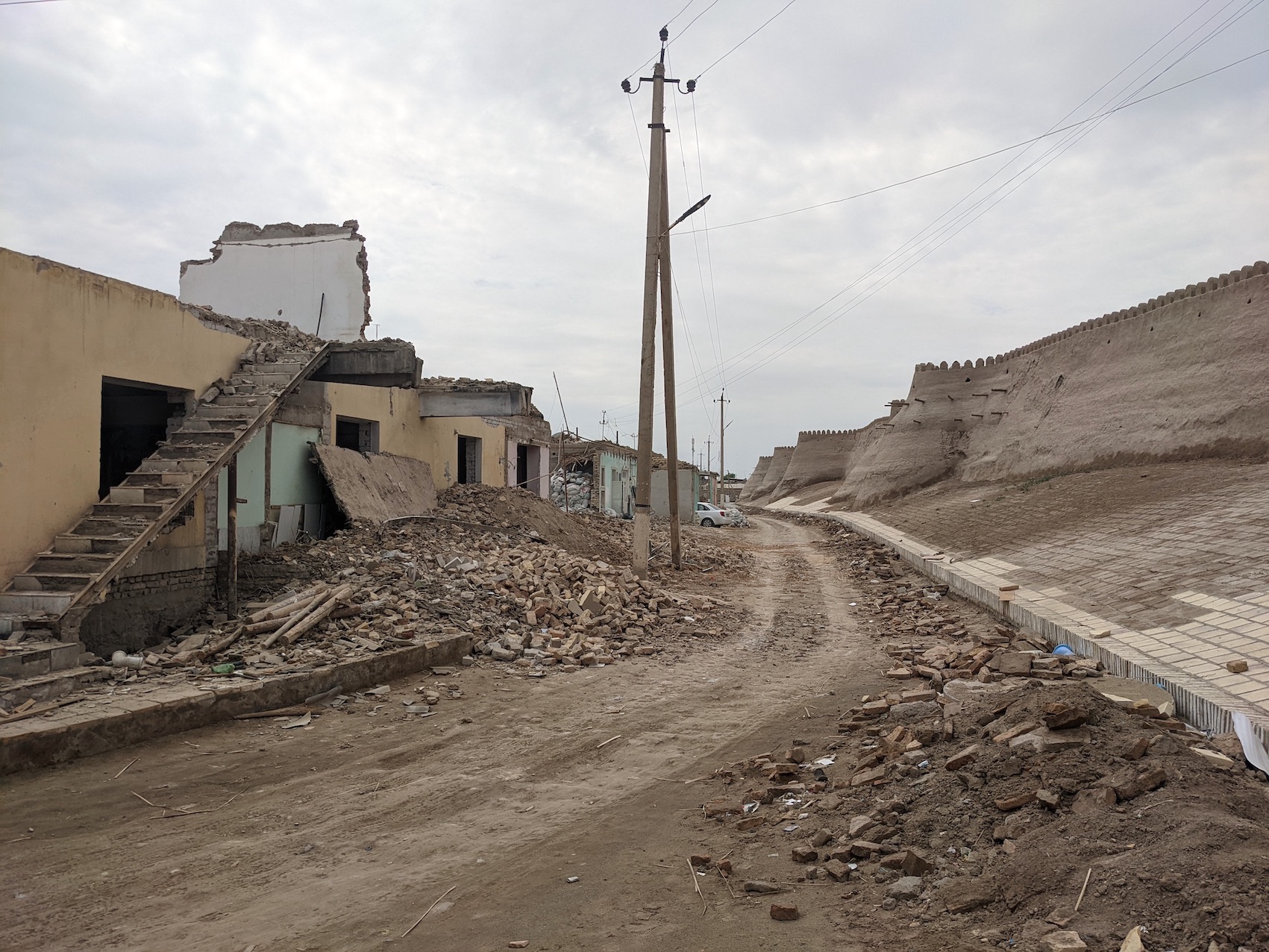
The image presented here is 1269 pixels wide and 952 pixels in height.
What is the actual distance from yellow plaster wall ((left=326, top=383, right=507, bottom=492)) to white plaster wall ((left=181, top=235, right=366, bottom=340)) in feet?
13.4

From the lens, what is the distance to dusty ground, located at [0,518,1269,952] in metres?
3.52

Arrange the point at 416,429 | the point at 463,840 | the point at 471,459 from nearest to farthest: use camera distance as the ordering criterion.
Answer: the point at 463,840
the point at 416,429
the point at 471,459

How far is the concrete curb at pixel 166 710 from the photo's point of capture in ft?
18.3

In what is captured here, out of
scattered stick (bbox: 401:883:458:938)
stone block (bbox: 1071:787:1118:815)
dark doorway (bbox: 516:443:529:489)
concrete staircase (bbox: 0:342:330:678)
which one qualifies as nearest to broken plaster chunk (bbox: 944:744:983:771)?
stone block (bbox: 1071:787:1118:815)

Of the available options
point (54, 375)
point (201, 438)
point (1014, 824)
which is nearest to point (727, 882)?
point (1014, 824)

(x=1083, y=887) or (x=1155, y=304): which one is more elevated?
(x=1155, y=304)

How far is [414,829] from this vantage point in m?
4.79

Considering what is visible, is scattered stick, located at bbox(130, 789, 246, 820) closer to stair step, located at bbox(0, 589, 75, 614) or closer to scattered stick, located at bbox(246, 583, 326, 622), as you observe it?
stair step, located at bbox(0, 589, 75, 614)

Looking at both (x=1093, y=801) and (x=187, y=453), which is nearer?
(x=1093, y=801)

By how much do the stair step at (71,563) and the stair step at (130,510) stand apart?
62 centimetres

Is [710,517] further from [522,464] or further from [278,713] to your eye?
[278,713]

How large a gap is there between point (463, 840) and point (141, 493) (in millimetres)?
6393

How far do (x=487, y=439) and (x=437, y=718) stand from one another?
47.8ft

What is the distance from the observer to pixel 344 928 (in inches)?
Result: 142
